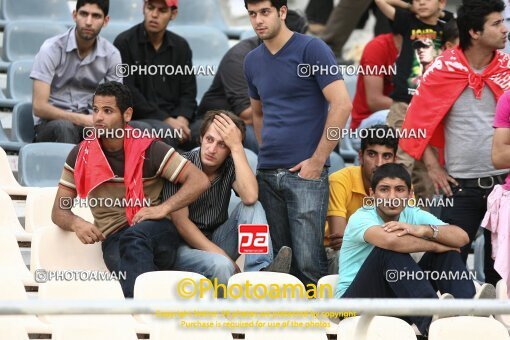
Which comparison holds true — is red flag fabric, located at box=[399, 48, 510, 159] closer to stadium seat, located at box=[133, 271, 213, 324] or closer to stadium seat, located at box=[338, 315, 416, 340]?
stadium seat, located at box=[338, 315, 416, 340]

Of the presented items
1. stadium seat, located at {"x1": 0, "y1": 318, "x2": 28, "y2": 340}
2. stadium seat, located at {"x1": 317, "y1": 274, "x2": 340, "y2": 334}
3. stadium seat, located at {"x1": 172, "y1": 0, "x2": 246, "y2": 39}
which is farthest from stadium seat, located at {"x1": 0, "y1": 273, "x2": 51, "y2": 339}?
stadium seat, located at {"x1": 172, "y1": 0, "x2": 246, "y2": 39}

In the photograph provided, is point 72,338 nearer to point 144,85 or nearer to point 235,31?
point 144,85

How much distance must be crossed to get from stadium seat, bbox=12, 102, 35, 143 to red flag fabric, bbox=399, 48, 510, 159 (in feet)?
7.79

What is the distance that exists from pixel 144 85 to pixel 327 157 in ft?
5.86

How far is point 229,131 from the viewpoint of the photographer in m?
6.75

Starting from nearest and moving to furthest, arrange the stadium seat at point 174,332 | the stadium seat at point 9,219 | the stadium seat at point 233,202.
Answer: the stadium seat at point 174,332
the stadium seat at point 9,219
the stadium seat at point 233,202

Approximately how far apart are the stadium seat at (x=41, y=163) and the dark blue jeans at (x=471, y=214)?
84.9 inches

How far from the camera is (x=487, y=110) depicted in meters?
6.87

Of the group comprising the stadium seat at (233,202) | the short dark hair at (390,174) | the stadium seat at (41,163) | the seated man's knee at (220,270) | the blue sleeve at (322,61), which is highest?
the blue sleeve at (322,61)

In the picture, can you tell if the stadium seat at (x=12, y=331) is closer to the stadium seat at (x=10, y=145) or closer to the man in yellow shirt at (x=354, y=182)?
the man in yellow shirt at (x=354, y=182)

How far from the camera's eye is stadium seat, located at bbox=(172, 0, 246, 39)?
9.73m

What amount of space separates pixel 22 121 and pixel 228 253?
6.56ft

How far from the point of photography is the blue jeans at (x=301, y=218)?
6.59 meters

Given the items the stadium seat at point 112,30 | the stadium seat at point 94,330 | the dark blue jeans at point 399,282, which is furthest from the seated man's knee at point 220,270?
the stadium seat at point 112,30
